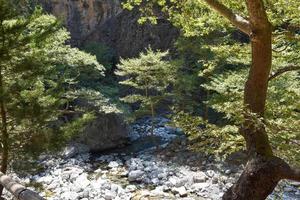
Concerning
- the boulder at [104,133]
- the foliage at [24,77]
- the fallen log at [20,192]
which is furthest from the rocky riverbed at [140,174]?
the fallen log at [20,192]

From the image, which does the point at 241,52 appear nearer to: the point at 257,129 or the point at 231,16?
the point at 231,16

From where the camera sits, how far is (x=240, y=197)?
137 inches

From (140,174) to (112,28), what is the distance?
13983mm

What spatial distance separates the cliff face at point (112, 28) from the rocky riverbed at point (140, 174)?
876cm

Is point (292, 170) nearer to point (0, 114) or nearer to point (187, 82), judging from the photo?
point (0, 114)

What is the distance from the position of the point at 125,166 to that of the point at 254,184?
10.9 metres

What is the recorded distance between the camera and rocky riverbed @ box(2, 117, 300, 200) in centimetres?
1129

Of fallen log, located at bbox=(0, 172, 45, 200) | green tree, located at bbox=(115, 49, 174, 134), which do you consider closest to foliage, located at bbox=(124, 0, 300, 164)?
fallen log, located at bbox=(0, 172, 45, 200)

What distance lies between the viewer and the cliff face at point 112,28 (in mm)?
23578

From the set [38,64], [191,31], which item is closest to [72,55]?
[38,64]

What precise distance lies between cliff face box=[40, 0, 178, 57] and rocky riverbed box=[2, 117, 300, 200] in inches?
345

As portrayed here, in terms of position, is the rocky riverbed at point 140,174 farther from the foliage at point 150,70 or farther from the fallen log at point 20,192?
the fallen log at point 20,192

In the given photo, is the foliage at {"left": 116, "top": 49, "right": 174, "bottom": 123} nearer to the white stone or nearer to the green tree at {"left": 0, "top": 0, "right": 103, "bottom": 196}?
the white stone

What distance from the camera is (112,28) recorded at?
24609 mm
